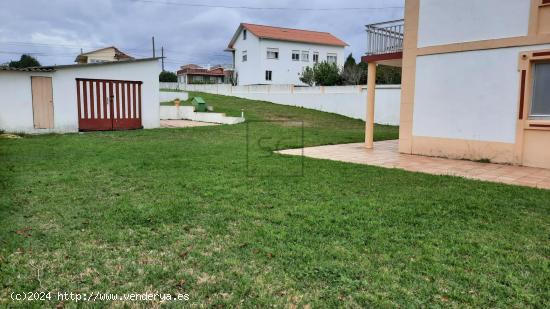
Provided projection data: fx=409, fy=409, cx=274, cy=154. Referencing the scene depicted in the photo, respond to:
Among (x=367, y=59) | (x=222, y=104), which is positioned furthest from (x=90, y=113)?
(x=222, y=104)

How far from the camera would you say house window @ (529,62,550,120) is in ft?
30.0

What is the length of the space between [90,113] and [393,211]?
16067mm

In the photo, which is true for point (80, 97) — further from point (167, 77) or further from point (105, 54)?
point (167, 77)

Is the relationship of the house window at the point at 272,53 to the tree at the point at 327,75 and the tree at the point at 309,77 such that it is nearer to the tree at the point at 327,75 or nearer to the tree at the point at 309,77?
the tree at the point at 309,77

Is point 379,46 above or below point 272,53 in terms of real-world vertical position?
below

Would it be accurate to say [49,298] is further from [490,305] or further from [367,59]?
[367,59]

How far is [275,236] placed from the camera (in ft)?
14.8

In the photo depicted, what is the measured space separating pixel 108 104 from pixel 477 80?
15068mm

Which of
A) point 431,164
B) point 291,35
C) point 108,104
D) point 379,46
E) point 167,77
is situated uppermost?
point 291,35

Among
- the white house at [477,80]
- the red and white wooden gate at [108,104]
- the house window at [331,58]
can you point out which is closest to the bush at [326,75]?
the house window at [331,58]

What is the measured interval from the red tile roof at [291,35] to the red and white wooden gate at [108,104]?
93.2 feet

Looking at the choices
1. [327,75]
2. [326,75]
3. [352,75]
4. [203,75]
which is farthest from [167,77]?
[352,75]

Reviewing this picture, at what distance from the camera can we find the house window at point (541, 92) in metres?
9.13

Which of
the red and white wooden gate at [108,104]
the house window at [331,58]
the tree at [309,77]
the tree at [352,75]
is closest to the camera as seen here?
the red and white wooden gate at [108,104]
